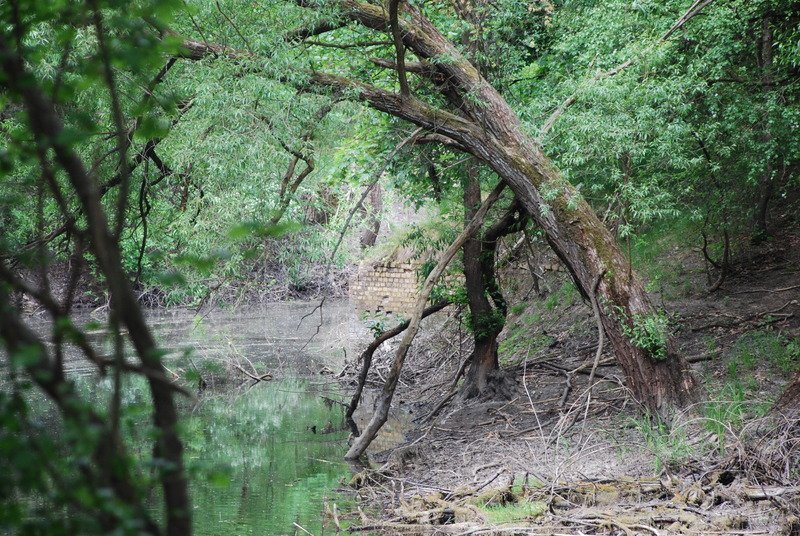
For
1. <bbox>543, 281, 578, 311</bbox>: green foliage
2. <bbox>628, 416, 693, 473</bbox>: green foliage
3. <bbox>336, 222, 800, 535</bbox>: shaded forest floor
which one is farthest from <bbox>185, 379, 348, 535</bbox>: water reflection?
<bbox>543, 281, 578, 311</bbox>: green foliage

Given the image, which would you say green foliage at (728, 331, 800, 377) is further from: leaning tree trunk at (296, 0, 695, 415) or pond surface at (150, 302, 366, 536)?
pond surface at (150, 302, 366, 536)

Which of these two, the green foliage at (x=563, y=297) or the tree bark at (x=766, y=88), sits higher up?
the tree bark at (x=766, y=88)

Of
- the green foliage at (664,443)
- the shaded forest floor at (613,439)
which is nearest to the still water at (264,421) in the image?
the shaded forest floor at (613,439)

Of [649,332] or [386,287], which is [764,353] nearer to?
[649,332]

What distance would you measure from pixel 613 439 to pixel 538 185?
117 inches

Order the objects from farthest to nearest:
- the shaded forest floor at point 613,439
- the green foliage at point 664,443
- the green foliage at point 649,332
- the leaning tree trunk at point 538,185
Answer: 1. the leaning tree trunk at point 538,185
2. the green foliage at point 649,332
3. the green foliage at point 664,443
4. the shaded forest floor at point 613,439

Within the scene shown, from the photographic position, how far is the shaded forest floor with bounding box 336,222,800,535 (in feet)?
22.7

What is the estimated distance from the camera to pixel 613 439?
9398mm

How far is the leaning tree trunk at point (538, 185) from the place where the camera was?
31.9 feet

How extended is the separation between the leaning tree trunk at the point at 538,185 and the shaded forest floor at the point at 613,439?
16.5 inches

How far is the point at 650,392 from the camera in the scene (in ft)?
32.1

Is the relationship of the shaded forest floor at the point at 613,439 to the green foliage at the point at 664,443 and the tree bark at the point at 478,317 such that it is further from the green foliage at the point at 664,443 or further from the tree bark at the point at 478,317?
the tree bark at the point at 478,317

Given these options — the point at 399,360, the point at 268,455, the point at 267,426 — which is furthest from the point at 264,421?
the point at 399,360

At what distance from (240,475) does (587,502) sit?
443 centimetres
